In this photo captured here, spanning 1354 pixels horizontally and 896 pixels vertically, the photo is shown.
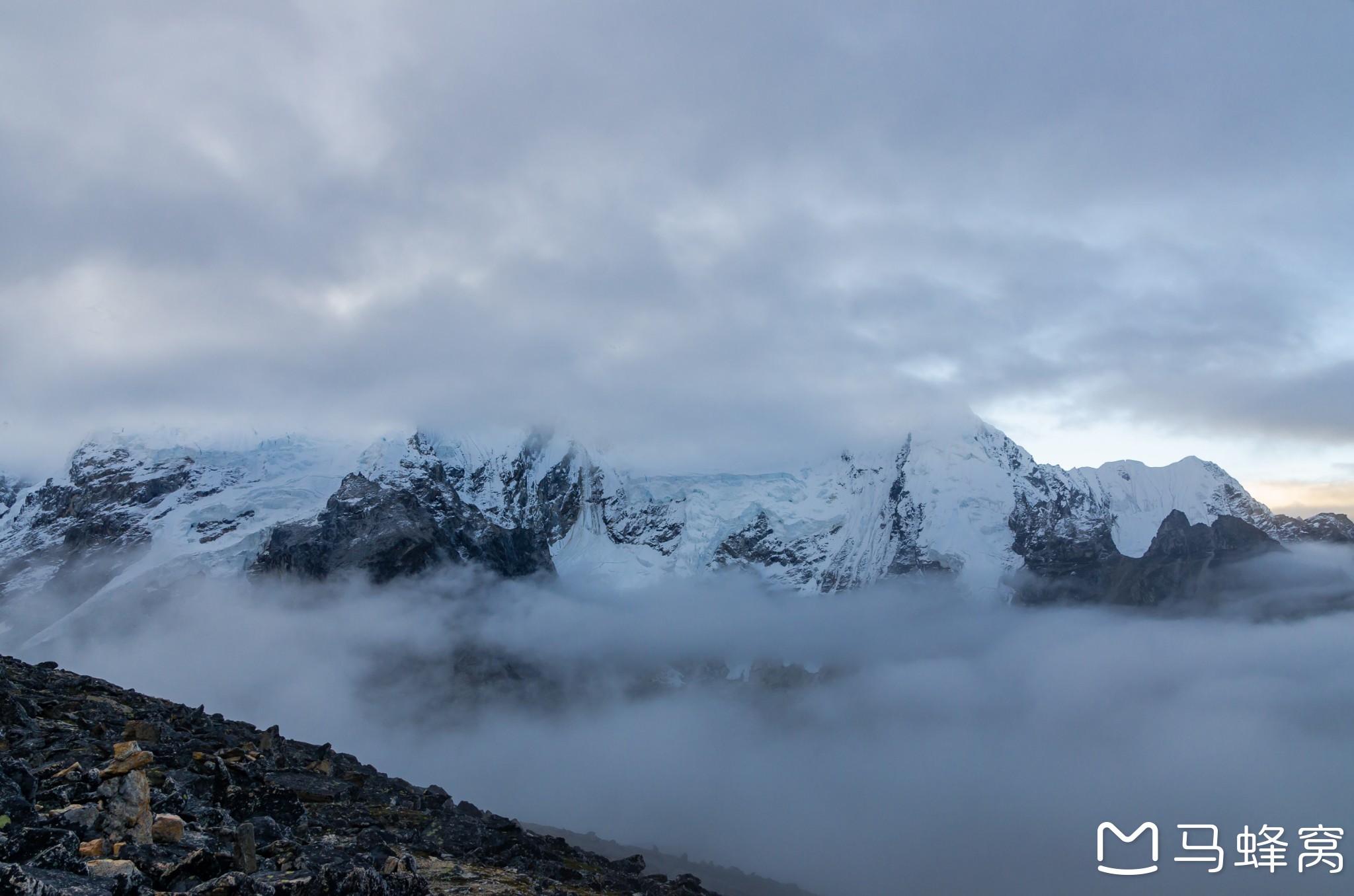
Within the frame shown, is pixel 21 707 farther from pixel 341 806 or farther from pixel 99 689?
pixel 99 689

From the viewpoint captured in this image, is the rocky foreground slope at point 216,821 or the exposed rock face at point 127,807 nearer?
the rocky foreground slope at point 216,821

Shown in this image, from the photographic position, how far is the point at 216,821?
24.0 m

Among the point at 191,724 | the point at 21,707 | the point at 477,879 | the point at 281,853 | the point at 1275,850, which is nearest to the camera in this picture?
the point at 281,853

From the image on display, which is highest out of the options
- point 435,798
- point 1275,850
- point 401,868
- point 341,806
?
point 401,868

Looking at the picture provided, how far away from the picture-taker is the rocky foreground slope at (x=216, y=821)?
15773 millimetres

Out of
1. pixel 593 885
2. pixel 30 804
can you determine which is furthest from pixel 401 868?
pixel 593 885

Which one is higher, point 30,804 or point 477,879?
point 30,804

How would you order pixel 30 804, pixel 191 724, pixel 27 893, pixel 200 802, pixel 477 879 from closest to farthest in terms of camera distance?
1. pixel 27 893
2. pixel 30 804
3. pixel 200 802
4. pixel 477 879
5. pixel 191 724

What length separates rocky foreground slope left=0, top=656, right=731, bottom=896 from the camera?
51.8ft

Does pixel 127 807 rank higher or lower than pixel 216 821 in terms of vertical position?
higher

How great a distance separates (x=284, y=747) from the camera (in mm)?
51125

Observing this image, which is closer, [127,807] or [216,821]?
[127,807]

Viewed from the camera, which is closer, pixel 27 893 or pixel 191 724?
pixel 27 893

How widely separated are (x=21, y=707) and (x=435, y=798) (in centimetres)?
2175
